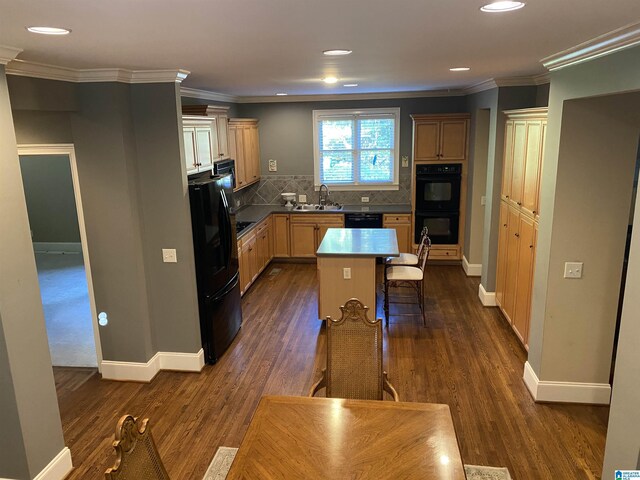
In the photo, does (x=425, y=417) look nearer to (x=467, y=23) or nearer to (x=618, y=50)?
(x=467, y=23)

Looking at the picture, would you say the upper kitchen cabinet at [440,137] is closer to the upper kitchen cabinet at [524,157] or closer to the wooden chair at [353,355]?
the upper kitchen cabinet at [524,157]

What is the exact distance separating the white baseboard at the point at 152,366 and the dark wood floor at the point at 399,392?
68mm

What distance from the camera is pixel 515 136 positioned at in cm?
459

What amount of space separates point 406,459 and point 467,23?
6.49 ft

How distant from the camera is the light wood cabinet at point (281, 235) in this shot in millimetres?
7527

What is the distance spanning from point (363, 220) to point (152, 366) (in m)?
4.03

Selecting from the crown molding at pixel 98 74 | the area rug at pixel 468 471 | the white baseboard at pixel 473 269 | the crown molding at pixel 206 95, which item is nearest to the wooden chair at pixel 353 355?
the area rug at pixel 468 471

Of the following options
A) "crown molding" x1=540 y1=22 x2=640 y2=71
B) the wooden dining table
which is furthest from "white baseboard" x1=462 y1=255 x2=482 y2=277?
the wooden dining table

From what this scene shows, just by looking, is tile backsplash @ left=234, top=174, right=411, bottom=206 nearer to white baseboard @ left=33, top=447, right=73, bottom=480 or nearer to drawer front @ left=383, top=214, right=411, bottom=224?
drawer front @ left=383, top=214, right=411, bottom=224

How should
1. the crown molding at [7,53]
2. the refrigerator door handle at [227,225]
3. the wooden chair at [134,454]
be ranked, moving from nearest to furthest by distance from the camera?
the wooden chair at [134,454] < the crown molding at [7,53] < the refrigerator door handle at [227,225]

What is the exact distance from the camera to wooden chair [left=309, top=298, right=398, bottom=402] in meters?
2.91

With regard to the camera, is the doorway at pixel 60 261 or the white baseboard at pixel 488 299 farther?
the white baseboard at pixel 488 299

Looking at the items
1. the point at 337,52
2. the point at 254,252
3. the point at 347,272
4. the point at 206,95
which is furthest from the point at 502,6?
the point at 254,252

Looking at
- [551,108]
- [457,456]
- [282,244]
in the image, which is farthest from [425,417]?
[282,244]
